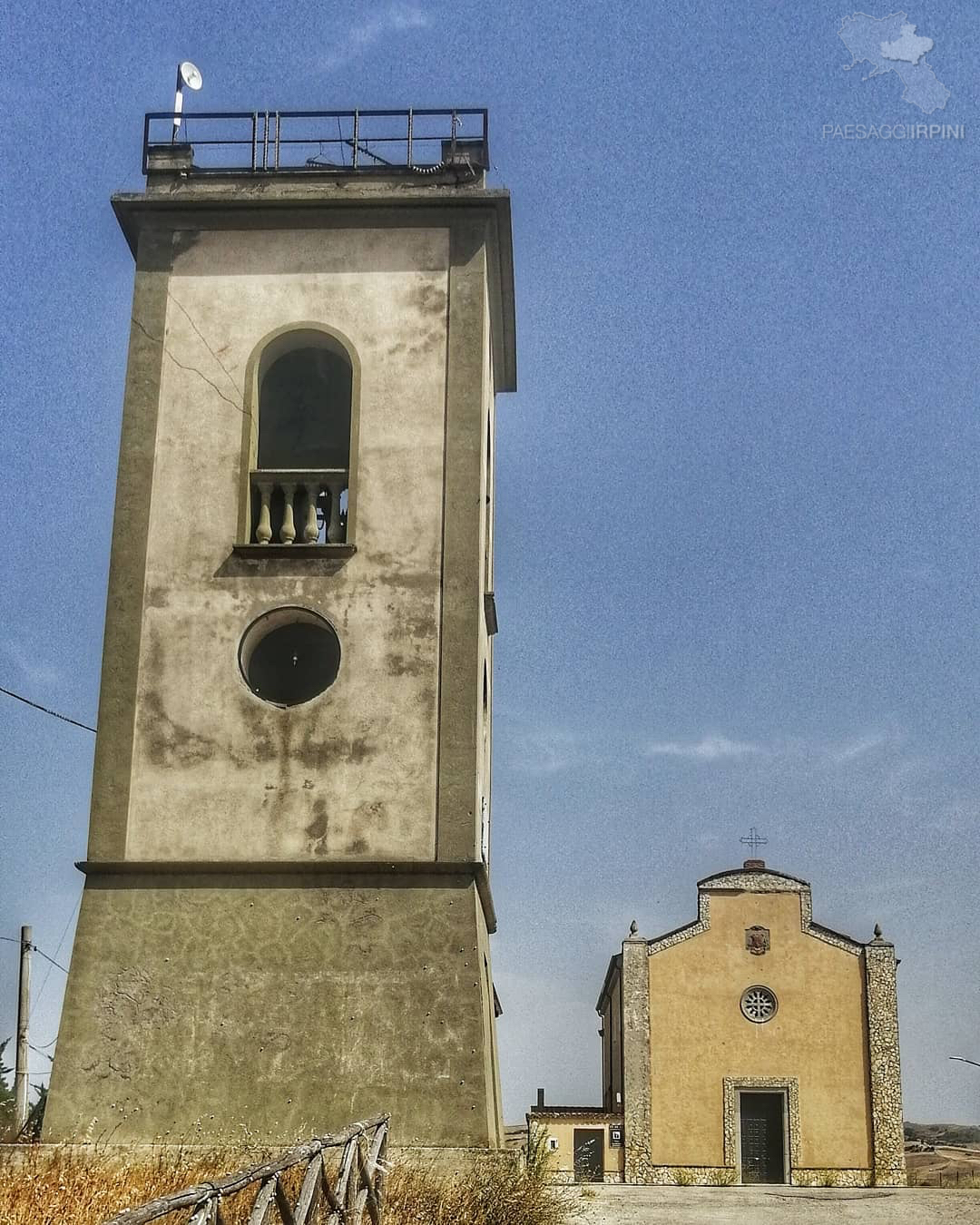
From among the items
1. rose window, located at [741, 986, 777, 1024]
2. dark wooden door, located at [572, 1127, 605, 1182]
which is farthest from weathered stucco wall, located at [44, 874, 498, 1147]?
rose window, located at [741, 986, 777, 1024]

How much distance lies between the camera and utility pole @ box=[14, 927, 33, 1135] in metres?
25.2

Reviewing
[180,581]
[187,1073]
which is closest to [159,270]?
[180,581]

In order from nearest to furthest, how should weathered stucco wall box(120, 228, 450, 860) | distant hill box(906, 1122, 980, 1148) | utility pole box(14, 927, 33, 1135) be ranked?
1. weathered stucco wall box(120, 228, 450, 860)
2. utility pole box(14, 927, 33, 1135)
3. distant hill box(906, 1122, 980, 1148)

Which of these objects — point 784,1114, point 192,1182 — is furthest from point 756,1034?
point 192,1182

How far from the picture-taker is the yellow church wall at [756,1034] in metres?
51.4

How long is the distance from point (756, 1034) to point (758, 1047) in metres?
0.46

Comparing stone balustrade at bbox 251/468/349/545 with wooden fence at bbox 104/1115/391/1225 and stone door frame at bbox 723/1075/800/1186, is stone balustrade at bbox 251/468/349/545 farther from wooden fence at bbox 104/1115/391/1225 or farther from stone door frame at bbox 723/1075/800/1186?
stone door frame at bbox 723/1075/800/1186

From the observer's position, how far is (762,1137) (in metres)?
51.8

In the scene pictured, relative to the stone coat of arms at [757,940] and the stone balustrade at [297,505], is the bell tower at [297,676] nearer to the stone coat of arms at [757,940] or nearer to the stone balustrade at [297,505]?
the stone balustrade at [297,505]

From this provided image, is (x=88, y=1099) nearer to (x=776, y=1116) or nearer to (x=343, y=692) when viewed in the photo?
(x=343, y=692)

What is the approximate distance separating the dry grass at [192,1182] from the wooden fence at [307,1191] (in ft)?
1.04

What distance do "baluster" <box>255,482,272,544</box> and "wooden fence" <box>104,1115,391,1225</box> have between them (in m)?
6.49

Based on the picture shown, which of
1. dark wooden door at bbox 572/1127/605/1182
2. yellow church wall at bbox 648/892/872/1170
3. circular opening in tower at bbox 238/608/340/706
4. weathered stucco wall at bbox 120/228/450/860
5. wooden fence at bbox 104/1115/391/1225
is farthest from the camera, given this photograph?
dark wooden door at bbox 572/1127/605/1182

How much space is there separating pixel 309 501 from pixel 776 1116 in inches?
1608
